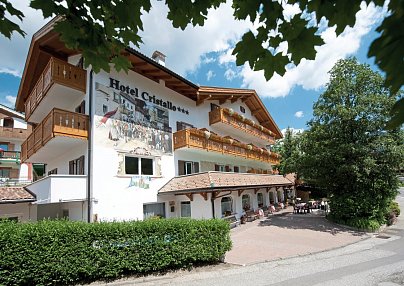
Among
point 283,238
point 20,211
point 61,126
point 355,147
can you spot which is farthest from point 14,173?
point 355,147

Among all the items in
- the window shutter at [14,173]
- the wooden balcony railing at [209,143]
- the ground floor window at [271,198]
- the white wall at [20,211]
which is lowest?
the ground floor window at [271,198]

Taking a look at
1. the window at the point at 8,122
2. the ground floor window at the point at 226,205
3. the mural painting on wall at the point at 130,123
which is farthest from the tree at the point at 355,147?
the window at the point at 8,122

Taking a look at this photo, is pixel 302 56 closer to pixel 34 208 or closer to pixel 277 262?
pixel 277 262

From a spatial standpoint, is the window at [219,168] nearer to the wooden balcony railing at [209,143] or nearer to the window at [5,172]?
the wooden balcony railing at [209,143]

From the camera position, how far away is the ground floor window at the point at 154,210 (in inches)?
624

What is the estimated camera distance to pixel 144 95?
55.2 ft

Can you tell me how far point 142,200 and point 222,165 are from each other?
955cm

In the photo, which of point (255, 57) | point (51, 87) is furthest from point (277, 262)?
point (51, 87)

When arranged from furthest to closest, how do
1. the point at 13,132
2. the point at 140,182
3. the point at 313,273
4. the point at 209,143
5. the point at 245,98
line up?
the point at 13,132, the point at 245,98, the point at 209,143, the point at 140,182, the point at 313,273

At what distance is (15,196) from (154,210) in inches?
313

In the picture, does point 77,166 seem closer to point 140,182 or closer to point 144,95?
point 140,182

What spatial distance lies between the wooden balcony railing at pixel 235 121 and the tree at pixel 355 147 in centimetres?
685

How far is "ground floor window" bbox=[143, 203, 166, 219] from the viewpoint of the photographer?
1585cm

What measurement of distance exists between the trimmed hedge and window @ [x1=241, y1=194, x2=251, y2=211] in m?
10.6
